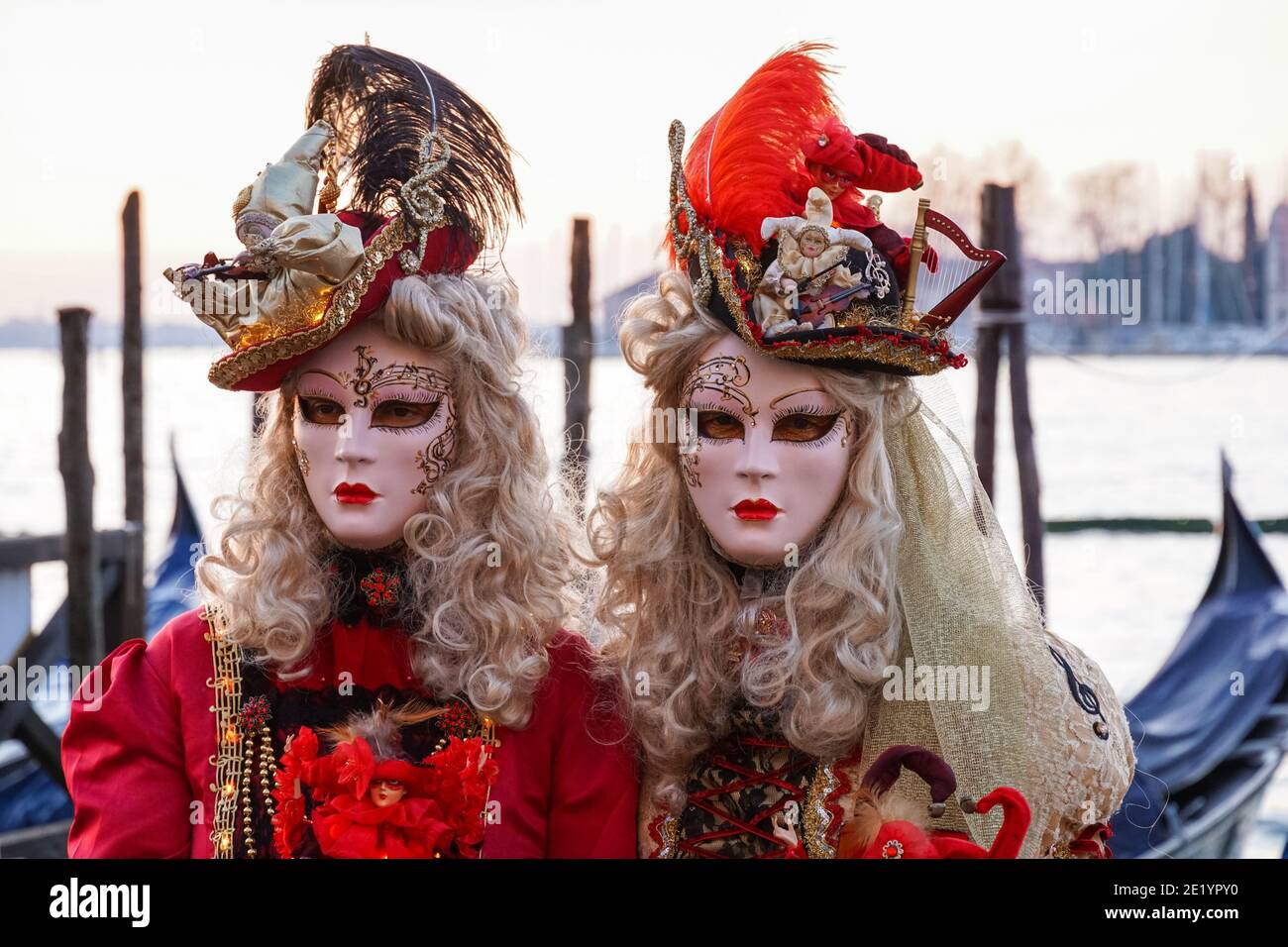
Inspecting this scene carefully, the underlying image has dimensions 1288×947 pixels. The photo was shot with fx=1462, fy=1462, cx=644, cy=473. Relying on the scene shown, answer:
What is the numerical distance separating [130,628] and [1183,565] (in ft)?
36.0

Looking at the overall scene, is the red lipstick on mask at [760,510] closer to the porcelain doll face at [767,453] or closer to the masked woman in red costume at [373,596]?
the porcelain doll face at [767,453]

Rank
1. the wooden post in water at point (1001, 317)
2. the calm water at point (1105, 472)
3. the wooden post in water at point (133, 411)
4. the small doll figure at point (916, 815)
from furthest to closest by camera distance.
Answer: the calm water at point (1105, 472)
the wooden post in water at point (133, 411)
the wooden post in water at point (1001, 317)
the small doll figure at point (916, 815)

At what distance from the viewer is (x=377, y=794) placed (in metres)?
2.78

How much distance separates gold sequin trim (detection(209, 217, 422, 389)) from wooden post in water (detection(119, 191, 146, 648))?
5834 millimetres

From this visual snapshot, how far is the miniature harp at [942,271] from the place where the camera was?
2.93 metres

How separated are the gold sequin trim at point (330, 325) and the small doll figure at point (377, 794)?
0.73m

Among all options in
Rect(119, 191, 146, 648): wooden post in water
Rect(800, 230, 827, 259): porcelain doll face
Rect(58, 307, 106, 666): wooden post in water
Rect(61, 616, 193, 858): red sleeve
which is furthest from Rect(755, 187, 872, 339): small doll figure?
Rect(119, 191, 146, 648): wooden post in water

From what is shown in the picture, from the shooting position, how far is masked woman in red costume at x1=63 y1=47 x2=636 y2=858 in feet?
9.29

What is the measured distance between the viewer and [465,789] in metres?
2.83

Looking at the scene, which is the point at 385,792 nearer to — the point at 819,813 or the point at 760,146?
the point at 819,813

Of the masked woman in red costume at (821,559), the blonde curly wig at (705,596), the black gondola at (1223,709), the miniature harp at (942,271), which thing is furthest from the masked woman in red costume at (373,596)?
the black gondola at (1223,709)

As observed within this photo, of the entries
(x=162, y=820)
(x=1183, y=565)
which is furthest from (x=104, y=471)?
(x=162, y=820)

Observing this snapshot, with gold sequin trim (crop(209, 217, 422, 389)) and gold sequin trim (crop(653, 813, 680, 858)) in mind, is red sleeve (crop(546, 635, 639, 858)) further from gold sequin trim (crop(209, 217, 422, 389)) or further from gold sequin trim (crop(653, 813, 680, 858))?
gold sequin trim (crop(209, 217, 422, 389))
